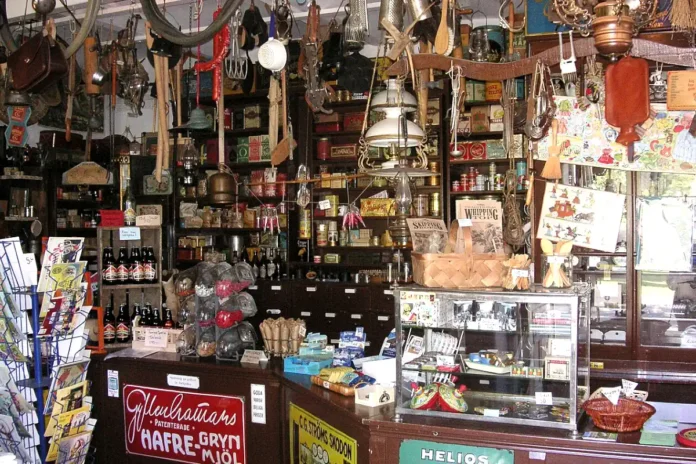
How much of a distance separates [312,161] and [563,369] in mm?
5112

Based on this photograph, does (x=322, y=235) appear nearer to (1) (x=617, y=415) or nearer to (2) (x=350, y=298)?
(2) (x=350, y=298)

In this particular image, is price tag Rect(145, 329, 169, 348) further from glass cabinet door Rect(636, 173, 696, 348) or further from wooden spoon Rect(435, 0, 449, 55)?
glass cabinet door Rect(636, 173, 696, 348)

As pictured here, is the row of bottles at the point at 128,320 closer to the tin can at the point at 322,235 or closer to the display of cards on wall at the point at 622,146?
the tin can at the point at 322,235

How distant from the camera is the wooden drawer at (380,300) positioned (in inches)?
272

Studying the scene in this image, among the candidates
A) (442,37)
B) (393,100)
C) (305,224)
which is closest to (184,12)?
(305,224)

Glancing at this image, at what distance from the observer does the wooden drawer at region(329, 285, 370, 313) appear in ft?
23.1

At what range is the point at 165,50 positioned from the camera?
12.2 ft

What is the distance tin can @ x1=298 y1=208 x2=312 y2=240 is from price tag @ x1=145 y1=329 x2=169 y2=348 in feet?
10.2

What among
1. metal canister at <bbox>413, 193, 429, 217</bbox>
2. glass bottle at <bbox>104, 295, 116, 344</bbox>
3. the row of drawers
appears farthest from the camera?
metal canister at <bbox>413, 193, 429, 217</bbox>

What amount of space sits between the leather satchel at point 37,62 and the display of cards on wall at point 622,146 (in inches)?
105

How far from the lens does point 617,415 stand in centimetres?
282

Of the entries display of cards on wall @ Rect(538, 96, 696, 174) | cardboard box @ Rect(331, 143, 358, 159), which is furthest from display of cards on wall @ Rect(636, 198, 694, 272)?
cardboard box @ Rect(331, 143, 358, 159)

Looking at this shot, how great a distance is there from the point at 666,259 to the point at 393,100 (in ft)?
6.10

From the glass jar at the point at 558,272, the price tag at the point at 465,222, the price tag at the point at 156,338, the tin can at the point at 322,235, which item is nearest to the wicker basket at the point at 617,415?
the glass jar at the point at 558,272
